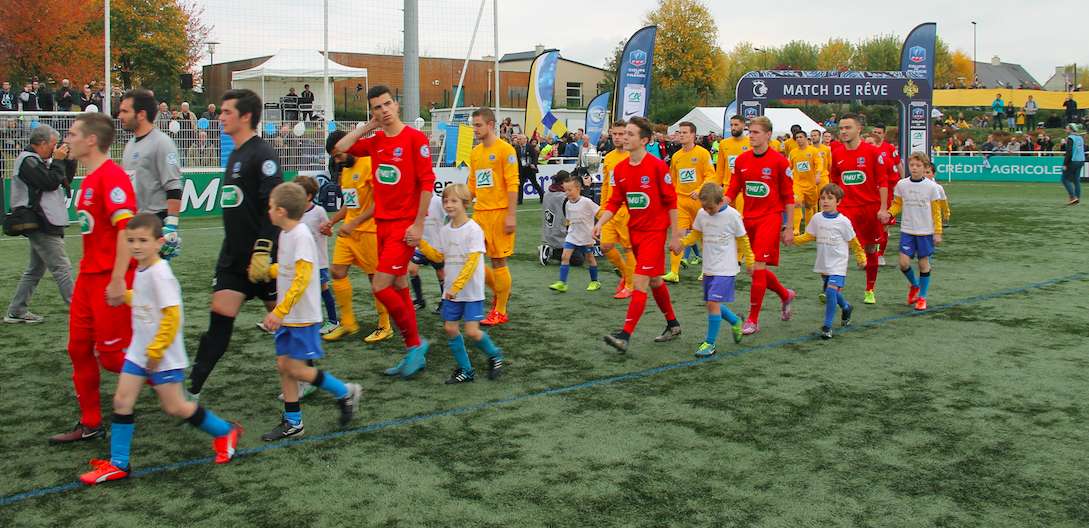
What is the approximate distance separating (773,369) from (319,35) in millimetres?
17027

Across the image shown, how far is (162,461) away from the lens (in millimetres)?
5098

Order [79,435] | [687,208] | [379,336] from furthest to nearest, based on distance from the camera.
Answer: [687,208] < [379,336] < [79,435]

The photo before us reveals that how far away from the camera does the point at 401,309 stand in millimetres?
6789

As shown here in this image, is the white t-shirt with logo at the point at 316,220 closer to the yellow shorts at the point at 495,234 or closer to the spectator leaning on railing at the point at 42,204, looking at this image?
the yellow shorts at the point at 495,234

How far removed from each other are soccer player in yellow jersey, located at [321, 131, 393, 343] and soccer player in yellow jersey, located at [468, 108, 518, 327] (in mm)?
1124

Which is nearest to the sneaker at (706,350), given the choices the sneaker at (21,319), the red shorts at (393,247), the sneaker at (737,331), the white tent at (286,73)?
the sneaker at (737,331)

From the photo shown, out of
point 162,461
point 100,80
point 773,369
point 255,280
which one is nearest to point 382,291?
point 255,280

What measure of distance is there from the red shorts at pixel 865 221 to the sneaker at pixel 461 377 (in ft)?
17.9

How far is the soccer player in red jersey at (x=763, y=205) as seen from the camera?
8.44 m

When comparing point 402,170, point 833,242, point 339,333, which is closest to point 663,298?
point 833,242

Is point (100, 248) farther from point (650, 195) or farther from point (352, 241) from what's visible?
point (650, 195)

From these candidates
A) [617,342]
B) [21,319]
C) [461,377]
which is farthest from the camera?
[21,319]

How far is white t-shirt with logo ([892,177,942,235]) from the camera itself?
32.0 ft

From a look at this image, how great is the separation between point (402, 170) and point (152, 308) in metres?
2.50
